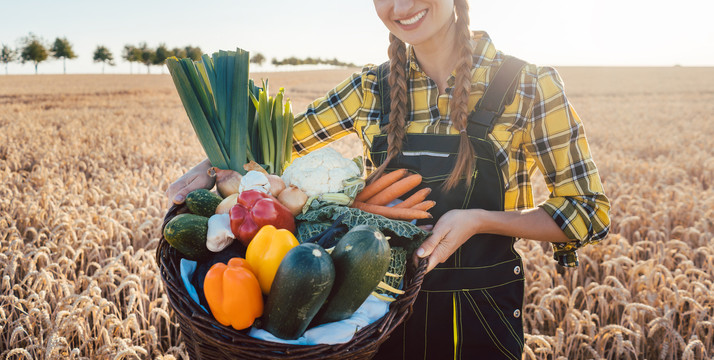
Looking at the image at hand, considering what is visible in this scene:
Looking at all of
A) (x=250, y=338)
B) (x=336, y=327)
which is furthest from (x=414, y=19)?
(x=250, y=338)

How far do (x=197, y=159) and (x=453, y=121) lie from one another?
7.13 m

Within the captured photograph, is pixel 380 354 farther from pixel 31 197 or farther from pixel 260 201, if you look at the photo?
pixel 31 197

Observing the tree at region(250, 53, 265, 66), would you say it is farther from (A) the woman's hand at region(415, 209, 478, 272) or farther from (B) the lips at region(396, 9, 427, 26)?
(A) the woman's hand at region(415, 209, 478, 272)

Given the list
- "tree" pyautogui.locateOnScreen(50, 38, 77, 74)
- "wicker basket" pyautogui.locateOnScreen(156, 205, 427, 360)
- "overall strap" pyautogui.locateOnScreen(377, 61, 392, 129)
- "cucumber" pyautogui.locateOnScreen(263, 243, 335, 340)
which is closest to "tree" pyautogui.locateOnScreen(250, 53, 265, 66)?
"tree" pyautogui.locateOnScreen(50, 38, 77, 74)

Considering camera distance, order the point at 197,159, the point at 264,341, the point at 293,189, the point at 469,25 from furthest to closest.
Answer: the point at 197,159
the point at 469,25
the point at 293,189
the point at 264,341

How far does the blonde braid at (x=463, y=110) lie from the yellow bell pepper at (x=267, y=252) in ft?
2.33

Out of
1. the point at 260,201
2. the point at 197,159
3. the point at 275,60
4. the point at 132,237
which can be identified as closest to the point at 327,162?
the point at 260,201

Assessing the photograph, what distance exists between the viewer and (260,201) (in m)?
1.53

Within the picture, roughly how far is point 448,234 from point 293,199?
573mm

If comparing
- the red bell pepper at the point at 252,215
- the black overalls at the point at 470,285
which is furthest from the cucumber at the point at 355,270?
the black overalls at the point at 470,285

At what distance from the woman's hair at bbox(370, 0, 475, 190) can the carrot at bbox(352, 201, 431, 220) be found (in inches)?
5.4

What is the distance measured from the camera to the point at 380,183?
6.18 ft

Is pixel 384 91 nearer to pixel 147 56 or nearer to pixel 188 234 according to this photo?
pixel 188 234

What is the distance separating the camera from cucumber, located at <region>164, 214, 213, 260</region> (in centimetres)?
148
